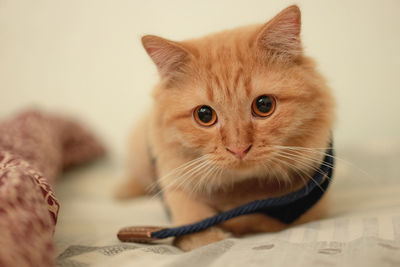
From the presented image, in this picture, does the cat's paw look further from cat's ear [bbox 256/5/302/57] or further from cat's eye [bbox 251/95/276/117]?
cat's ear [bbox 256/5/302/57]

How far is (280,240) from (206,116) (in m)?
0.45

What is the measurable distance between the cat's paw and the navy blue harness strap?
0.9 inches

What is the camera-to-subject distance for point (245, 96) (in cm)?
110

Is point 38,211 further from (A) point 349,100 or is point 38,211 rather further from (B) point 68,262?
(A) point 349,100

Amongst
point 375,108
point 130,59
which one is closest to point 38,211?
point 130,59

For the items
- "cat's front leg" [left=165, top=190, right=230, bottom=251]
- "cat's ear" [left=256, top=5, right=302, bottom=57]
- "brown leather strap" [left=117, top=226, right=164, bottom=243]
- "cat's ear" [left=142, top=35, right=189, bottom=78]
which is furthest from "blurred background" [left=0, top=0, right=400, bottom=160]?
"brown leather strap" [left=117, top=226, right=164, bottom=243]

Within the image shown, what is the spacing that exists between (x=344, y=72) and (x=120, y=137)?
1675 mm

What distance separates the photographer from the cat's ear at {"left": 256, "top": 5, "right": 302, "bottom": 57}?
111 cm

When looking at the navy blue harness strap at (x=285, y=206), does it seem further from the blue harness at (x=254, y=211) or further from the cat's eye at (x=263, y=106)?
the cat's eye at (x=263, y=106)

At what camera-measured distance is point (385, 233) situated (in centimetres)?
97

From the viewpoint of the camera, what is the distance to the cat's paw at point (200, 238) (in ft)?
3.69

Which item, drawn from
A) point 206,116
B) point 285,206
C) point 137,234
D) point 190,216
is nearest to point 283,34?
point 206,116

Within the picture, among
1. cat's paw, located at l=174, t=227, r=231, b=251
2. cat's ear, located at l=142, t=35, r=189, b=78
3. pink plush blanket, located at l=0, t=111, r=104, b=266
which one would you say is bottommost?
cat's paw, located at l=174, t=227, r=231, b=251

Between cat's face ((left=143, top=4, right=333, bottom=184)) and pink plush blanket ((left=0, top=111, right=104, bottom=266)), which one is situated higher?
cat's face ((left=143, top=4, right=333, bottom=184))
